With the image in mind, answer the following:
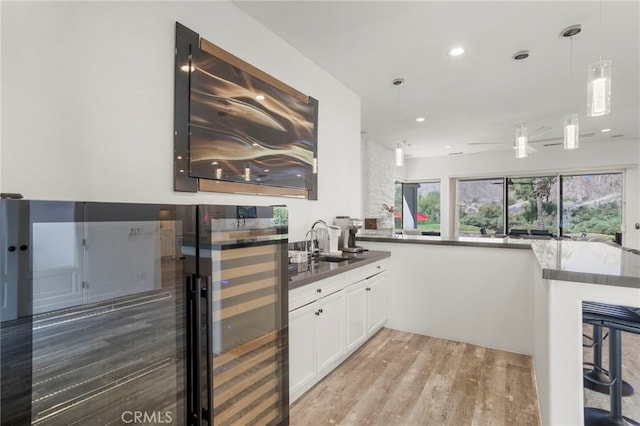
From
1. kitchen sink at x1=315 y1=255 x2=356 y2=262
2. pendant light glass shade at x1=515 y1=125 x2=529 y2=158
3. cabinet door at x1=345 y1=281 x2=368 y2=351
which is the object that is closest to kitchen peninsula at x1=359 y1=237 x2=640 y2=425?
cabinet door at x1=345 y1=281 x2=368 y2=351

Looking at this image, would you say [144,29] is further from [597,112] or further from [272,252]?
[597,112]

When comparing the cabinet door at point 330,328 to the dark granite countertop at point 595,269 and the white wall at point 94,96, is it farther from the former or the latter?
the dark granite countertop at point 595,269

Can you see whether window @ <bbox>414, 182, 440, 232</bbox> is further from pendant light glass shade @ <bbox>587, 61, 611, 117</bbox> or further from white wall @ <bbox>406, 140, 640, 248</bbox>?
pendant light glass shade @ <bbox>587, 61, 611, 117</bbox>

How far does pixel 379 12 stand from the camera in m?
2.45

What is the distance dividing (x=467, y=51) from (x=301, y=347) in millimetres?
2940

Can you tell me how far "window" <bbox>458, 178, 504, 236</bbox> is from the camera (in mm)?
8164

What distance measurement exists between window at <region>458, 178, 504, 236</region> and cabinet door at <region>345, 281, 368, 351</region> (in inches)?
A: 234

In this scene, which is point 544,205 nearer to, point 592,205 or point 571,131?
point 592,205

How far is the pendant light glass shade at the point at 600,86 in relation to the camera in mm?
2082

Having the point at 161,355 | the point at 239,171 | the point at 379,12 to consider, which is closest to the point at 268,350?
the point at 161,355

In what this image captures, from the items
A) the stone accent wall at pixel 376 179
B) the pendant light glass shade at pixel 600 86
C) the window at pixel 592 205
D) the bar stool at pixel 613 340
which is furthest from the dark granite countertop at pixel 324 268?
the window at pixel 592 205

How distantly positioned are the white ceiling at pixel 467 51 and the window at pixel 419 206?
12.3 ft

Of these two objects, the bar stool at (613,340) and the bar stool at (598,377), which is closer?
the bar stool at (613,340)

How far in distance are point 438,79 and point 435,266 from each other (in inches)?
81.8
